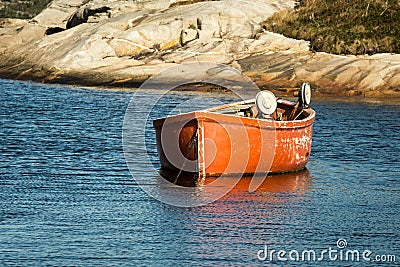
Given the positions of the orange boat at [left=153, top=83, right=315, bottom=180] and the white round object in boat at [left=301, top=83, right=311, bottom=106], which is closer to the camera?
the orange boat at [left=153, top=83, right=315, bottom=180]

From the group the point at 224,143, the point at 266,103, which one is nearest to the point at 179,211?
the point at 224,143

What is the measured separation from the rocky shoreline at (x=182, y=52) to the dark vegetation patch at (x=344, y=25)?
3.93 ft

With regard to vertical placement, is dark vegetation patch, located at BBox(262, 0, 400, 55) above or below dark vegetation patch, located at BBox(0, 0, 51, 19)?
above

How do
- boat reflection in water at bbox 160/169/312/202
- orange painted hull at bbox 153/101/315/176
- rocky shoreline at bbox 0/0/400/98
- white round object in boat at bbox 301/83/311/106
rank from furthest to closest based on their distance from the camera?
1. rocky shoreline at bbox 0/0/400/98
2. white round object in boat at bbox 301/83/311/106
3. orange painted hull at bbox 153/101/315/176
4. boat reflection in water at bbox 160/169/312/202

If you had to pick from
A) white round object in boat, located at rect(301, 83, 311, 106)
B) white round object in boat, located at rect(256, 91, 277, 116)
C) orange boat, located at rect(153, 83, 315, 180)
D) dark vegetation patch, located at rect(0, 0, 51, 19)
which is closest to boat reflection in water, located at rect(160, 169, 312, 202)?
orange boat, located at rect(153, 83, 315, 180)

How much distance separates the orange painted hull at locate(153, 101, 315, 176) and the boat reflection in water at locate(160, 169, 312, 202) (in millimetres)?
195

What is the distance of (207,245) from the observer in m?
14.4

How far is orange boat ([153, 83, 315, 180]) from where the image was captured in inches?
792

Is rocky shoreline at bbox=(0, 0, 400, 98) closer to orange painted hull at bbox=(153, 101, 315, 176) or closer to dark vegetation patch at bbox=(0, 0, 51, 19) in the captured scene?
orange painted hull at bbox=(153, 101, 315, 176)

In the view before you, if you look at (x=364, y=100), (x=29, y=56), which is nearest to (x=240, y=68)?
(x=364, y=100)

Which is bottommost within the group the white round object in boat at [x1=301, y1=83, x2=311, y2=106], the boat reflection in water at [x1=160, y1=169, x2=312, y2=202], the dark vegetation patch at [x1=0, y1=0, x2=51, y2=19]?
the dark vegetation patch at [x1=0, y1=0, x2=51, y2=19]

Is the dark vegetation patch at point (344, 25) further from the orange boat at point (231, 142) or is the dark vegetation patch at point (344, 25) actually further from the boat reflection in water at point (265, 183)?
the boat reflection in water at point (265, 183)

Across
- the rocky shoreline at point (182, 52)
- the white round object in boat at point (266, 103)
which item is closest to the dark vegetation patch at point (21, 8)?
the rocky shoreline at point (182, 52)

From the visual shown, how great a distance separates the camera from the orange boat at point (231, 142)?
66.0 feet
